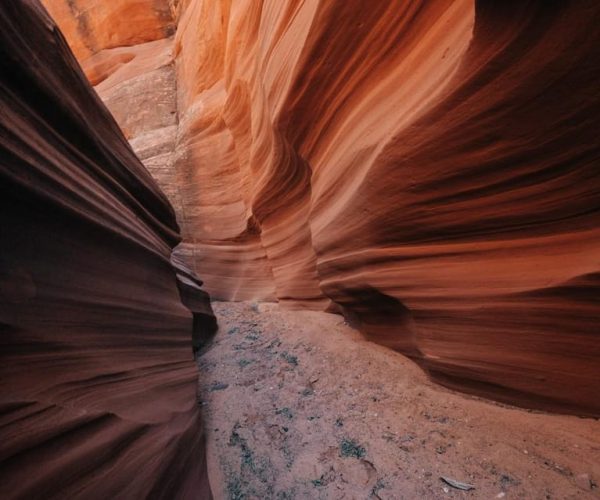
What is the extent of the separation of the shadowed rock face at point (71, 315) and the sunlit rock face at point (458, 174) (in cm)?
167

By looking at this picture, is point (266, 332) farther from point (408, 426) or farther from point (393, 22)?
point (393, 22)

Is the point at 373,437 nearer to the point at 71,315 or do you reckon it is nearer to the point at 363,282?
the point at 363,282

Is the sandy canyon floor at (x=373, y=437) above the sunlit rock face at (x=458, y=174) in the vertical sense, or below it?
below

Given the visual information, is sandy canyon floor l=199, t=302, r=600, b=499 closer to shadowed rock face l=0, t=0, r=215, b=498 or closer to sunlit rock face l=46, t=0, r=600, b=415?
sunlit rock face l=46, t=0, r=600, b=415

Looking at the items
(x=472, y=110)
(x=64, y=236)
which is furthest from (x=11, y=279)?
(x=472, y=110)

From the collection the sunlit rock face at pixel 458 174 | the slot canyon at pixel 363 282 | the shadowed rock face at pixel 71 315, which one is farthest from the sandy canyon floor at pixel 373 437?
the shadowed rock face at pixel 71 315

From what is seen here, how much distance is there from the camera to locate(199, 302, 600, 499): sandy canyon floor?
1.34m

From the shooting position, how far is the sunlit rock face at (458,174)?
129cm

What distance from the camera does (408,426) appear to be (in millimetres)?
1759

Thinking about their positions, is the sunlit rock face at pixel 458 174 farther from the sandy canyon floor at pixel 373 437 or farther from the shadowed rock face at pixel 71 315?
the shadowed rock face at pixel 71 315

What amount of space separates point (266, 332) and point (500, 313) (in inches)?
105

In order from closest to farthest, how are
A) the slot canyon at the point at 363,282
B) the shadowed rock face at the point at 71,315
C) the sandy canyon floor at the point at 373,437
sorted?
the shadowed rock face at the point at 71,315, the slot canyon at the point at 363,282, the sandy canyon floor at the point at 373,437

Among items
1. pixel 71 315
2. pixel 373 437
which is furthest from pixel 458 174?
pixel 71 315

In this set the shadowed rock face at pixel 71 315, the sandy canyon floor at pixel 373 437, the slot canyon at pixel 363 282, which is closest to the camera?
the shadowed rock face at pixel 71 315
